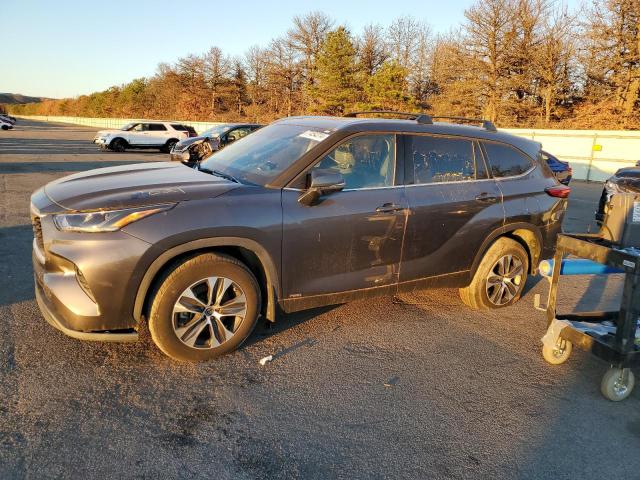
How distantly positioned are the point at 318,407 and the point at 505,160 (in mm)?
3232

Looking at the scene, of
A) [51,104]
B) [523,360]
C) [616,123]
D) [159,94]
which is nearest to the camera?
[523,360]

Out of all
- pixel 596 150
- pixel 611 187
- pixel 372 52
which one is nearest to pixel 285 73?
pixel 372 52

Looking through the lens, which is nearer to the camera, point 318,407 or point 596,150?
point 318,407

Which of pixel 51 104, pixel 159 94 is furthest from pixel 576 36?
pixel 51 104

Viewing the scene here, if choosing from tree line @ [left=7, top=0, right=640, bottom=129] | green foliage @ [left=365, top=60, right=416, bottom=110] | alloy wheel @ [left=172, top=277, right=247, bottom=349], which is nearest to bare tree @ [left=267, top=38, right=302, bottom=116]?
tree line @ [left=7, top=0, right=640, bottom=129]

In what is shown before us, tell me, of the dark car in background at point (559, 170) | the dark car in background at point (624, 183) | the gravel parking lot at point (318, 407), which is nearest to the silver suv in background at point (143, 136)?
the dark car in background at point (559, 170)

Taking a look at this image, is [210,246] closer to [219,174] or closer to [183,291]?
[183,291]

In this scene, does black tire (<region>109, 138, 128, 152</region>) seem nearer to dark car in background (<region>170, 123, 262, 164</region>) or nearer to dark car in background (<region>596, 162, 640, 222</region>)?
dark car in background (<region>170, 123, 262, 164</region>)

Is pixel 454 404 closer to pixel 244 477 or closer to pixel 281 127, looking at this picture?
pixel 244 477

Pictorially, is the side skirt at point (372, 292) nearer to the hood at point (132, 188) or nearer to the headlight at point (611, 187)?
the hood at point (132, 188)

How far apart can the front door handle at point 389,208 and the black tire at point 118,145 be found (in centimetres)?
2528

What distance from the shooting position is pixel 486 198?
4.64 metres

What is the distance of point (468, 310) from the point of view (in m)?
4.95

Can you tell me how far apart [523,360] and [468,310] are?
1.06 metres
